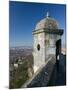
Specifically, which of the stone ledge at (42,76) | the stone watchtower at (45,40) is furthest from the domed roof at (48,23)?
the stone ledge at (42,76)

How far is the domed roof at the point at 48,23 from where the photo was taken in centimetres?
179

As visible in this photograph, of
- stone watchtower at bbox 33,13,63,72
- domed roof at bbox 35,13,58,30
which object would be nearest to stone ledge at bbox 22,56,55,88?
stone watchtower at bbox 33,13,63,72

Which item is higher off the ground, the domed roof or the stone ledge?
the domed roof

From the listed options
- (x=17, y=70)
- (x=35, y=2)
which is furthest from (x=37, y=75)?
(x=35, y=2)

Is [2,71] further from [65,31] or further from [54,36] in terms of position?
[65,31]

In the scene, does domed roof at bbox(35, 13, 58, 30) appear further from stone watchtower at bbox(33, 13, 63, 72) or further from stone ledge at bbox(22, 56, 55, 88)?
stone ledge at bbox(22, 56, 55, 88)

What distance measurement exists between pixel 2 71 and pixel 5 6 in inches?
21.3

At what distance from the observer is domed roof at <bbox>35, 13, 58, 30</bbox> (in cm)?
179

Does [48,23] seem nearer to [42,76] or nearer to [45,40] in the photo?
[45,40]

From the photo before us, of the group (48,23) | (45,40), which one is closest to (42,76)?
(45,40)

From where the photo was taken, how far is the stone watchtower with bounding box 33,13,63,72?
1.78 m

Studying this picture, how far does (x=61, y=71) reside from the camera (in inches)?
72.1

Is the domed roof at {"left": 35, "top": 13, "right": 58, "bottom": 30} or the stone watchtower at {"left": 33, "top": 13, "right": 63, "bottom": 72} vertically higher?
the domed roof at {"left": 35, "top": 13, "right": 58, "bottom": 30}

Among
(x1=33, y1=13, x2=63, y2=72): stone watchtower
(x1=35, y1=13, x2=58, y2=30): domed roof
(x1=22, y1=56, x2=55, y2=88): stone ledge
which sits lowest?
(x1=22, y1=56, x2=55, y2=88): stone ledge
